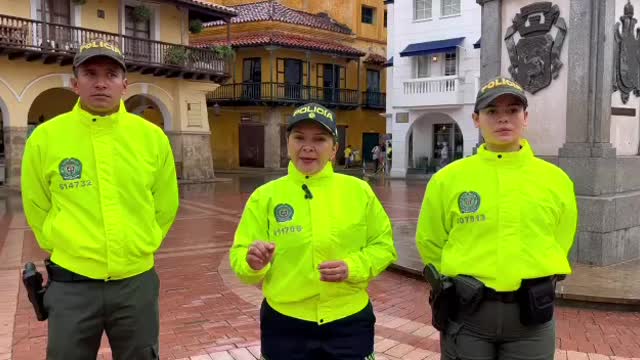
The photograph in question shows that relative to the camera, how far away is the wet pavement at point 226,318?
432 cm

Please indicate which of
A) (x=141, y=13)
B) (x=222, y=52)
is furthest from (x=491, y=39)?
(x=222, y=52)

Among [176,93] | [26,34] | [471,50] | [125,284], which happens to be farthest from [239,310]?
[471,50]

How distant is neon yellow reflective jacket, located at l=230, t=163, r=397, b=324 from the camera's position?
246 centimetres

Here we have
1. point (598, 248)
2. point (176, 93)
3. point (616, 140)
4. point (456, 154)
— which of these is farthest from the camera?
point (456, 154)

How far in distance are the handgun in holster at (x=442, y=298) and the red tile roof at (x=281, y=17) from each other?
29.8m

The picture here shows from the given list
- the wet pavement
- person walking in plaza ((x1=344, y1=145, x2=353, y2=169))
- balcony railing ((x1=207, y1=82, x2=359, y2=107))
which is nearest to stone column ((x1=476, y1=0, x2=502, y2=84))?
the wet pavement

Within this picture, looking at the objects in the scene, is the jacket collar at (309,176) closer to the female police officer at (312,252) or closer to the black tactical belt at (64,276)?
the female police officer at (312,252)

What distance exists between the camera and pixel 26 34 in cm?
1792

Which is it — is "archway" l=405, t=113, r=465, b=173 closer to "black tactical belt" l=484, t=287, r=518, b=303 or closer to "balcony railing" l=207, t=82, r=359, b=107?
"balcony railing" l=207, t=82, r=359, b=107

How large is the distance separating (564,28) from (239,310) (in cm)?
496

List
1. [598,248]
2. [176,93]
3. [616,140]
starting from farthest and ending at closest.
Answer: [176,93] → [616,140] → [598,248]

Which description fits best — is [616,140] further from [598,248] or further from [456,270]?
[456,270]

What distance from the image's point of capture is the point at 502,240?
2.46 m

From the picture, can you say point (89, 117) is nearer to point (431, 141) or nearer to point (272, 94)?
point (431, 141)
